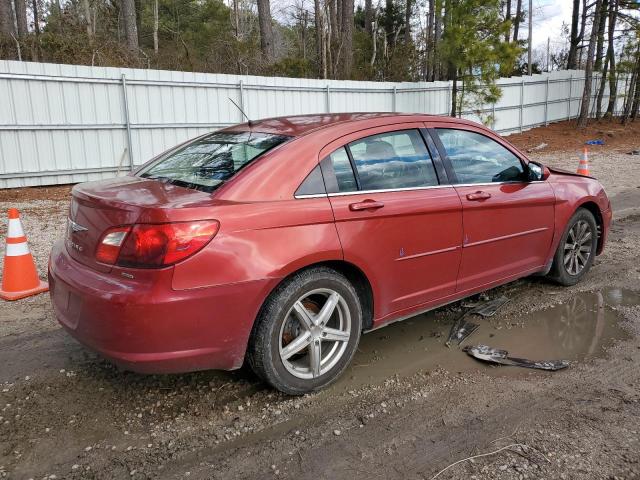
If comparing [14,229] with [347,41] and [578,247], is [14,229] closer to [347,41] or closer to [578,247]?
[578,247]

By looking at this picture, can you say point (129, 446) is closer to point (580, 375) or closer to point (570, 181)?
point (580, 375)

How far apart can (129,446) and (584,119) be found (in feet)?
79.6

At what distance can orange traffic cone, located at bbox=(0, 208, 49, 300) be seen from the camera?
15.8 ft

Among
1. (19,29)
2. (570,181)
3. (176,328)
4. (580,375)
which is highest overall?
(19,29)

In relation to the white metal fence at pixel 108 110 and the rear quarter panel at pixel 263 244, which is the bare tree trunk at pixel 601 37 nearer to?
the white metal fence at pixel 108 110

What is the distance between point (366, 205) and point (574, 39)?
30.4 meters

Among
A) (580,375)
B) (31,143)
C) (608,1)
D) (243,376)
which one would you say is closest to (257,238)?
Answer: (243,376)

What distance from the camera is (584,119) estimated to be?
22719 mm

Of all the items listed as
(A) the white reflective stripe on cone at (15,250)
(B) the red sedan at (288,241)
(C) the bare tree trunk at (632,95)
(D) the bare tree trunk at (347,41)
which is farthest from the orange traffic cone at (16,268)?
(C) the bare tree trunk at (632,95)

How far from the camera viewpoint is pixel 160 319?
2592 millimetres

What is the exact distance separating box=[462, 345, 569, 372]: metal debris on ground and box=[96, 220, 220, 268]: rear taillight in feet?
6.70

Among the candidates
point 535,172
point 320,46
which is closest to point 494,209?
point 535,172

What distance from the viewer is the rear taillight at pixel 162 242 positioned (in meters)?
2.61

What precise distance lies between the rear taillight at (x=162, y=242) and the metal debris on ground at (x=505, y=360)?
2.04 meters
